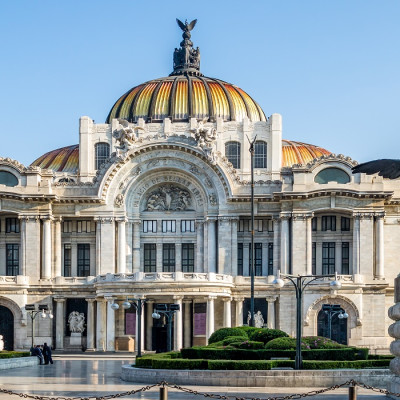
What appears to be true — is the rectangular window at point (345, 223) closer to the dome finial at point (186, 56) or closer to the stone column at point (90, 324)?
the stone column at point (90, 324)

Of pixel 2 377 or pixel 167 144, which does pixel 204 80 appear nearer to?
pixel 167 144

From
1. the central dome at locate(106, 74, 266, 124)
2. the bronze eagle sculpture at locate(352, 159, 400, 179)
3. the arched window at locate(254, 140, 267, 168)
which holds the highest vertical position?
the central dome at locate(106, 74, 266, 124)

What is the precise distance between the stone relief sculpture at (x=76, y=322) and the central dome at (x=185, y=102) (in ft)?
70.2

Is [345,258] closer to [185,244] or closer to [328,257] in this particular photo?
[328,257]

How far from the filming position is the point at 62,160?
110875 mm

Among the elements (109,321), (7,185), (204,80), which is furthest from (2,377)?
(204,80)

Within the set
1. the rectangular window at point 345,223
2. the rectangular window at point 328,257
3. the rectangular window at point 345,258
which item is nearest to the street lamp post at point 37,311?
the rectangular window at point 328,257

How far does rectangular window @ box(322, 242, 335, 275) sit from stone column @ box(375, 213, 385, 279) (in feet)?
14.3

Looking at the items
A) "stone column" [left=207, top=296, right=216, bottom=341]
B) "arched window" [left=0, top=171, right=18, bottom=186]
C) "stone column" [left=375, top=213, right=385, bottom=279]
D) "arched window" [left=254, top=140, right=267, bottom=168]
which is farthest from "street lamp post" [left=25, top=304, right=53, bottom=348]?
"stone column" [left=375, top=213, right=385, bottom=279]

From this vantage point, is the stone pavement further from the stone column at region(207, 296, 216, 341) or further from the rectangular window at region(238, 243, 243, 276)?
the rectangular window at region(238, 243, 243, 276)

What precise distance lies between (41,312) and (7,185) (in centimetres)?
1142

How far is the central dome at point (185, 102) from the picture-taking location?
346ft

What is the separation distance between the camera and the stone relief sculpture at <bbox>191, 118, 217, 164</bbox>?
93938 mm

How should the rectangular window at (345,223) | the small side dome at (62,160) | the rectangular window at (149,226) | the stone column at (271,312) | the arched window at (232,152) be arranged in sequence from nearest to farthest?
1. the stone column at (271,312)
2. the rectangular window at (345,223)
3. the rectangular window at (149,226)
4. the arched window at (232,152)
5. the small side dome at (62,160)
